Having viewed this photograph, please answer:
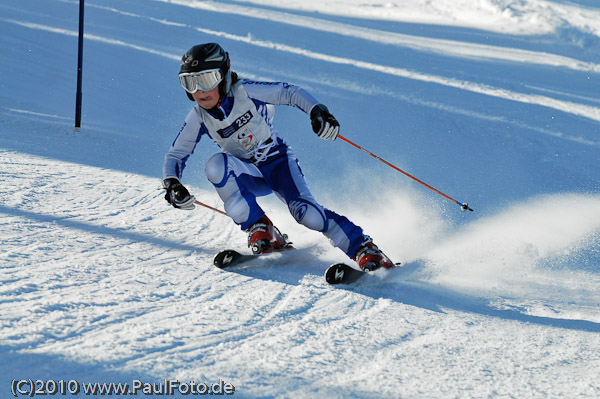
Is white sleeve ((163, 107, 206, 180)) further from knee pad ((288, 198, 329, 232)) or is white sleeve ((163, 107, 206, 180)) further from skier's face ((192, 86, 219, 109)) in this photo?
knee pad ((288, 198, 329, 232))

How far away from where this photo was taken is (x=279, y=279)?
3.62 meters

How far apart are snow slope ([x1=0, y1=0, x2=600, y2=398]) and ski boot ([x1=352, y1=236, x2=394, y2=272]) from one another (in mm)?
95

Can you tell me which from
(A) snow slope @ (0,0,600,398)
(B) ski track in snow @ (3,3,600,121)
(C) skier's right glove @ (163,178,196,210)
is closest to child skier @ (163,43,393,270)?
(C) skier's right glove @ (163,178,196,210)

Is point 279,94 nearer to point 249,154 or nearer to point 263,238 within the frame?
point 249,154

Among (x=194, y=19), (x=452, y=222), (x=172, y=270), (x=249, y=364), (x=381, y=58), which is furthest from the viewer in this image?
(x=194, y=19)

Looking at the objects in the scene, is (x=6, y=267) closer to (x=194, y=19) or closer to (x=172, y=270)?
(x=172, y=270)

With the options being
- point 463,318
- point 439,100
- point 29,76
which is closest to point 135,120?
point 29,76

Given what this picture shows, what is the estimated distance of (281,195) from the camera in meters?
4.14

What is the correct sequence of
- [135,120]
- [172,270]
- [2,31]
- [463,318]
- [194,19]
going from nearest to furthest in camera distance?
[463,318]
[172,270]
[135,120]
[2,31]
[194,19]

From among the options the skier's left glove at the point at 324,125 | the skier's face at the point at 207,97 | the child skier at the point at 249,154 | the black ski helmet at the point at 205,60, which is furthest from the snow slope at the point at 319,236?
the black ski helmet at the point at 205,60

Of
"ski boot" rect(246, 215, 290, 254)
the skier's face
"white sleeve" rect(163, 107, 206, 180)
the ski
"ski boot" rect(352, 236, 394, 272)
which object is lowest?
the ski

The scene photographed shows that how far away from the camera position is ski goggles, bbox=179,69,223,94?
3.73 meters

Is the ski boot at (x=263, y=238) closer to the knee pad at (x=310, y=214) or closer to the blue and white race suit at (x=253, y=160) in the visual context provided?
the blue and white race suit at (x=253, y=160)

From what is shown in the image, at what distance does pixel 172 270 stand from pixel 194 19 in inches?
470
